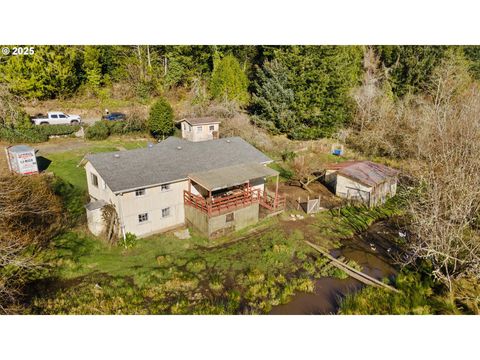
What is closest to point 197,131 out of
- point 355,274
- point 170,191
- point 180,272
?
point 170,191

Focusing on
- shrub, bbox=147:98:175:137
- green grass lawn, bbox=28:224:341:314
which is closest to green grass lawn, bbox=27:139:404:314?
green grass lawn, bbox=28:224:341:314

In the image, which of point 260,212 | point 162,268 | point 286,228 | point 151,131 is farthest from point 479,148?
point 151,131

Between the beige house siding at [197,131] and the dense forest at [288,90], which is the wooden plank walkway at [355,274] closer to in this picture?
the dense forest at [288,90]

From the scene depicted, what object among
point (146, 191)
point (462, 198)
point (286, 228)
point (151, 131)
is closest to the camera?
point (462, 198)

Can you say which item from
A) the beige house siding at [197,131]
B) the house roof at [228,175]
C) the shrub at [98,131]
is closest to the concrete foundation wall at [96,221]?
the house roof at [228,175]

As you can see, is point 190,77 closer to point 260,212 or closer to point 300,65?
point 300,65

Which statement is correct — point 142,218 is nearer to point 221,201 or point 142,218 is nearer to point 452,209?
point 221,201
